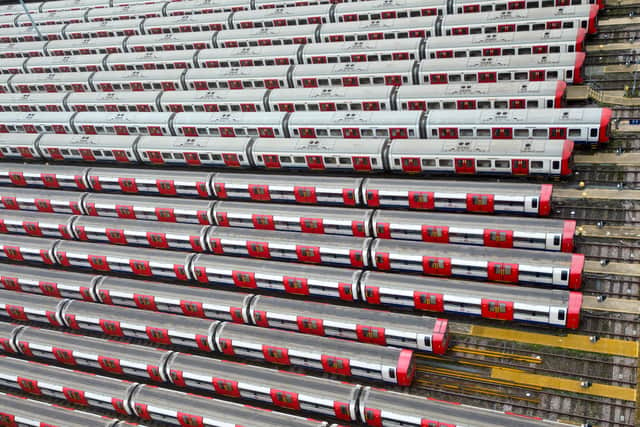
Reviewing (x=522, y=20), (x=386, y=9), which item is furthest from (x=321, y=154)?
(x=386, y=9)

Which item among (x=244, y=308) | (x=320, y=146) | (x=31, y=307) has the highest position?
(x=320, y=146)

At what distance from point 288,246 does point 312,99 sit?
26954 mm

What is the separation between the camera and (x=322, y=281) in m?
58.6

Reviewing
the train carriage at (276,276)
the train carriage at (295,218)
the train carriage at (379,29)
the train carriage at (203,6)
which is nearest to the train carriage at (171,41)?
the train carriage at (203,6)

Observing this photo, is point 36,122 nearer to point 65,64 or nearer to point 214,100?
point 65,64

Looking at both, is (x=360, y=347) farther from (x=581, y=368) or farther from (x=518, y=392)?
(x=581, y=368)

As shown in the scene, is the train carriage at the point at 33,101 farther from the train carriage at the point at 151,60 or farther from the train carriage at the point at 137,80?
the train carriage at the point at 151,60

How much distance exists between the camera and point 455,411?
1805 inches

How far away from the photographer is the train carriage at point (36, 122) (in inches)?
3654

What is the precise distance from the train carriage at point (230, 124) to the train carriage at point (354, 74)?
35.9ft

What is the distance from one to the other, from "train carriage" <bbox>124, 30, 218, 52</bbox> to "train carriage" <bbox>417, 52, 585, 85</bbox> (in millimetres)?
45000

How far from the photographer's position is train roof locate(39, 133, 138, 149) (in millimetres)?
83500

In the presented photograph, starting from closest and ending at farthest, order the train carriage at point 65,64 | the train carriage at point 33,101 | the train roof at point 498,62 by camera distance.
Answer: the train roof at point 498,62, the train carriage at point 33,101, the train carriage at point 65,64

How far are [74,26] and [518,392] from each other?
117497mm
